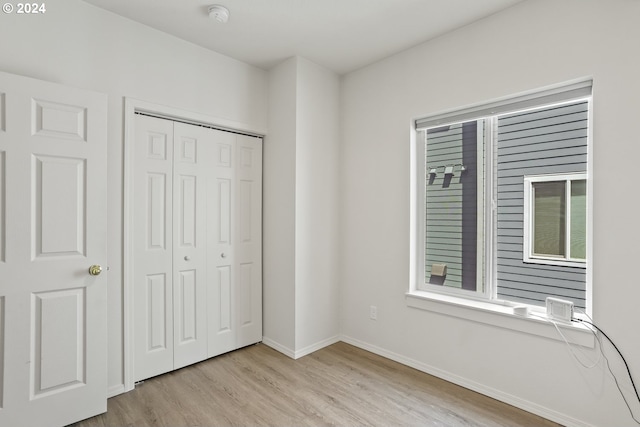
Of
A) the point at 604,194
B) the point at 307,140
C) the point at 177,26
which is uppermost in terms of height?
the point at 177,26

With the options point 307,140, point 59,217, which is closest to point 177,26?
point 307,140

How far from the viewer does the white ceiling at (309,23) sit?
2215 millimetres

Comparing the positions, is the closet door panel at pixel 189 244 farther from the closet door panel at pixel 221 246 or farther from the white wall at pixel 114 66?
the white wall at pixel 114 66

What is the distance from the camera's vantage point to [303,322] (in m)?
3.00

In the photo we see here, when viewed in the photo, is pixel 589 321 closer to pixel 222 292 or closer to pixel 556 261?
pixel 556 261

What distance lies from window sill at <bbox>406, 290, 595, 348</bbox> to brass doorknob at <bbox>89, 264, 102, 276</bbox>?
7.40 feet

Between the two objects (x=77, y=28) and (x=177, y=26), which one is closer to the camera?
(x=77, y=28)

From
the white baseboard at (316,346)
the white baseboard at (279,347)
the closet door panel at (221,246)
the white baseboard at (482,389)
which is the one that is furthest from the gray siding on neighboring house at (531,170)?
the closet door panel at (221,246)

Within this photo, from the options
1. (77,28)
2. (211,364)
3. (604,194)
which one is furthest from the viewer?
(211,364)

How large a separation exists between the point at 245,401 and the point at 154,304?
3.31 feet

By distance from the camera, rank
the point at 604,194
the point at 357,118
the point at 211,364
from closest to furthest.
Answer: the point at 604,194, the point at 211,364, the point at 357,118

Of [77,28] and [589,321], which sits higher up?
[77,28]

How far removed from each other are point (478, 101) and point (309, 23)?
1.36 m
